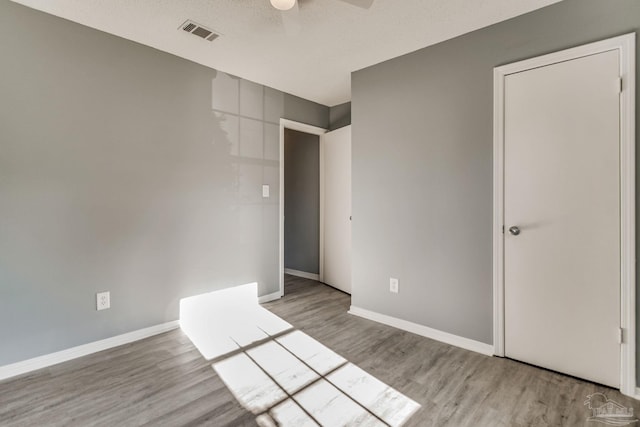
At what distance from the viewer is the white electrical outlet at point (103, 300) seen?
231 centimetres

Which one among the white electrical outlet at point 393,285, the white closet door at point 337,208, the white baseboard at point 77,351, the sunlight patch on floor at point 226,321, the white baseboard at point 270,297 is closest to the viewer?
the white baseboard at point 77,351

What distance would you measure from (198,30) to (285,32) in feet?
2.16

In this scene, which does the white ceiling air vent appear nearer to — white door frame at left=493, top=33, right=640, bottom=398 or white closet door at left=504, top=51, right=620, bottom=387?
white closet door at left=504, top=51, right=620, bottom=387

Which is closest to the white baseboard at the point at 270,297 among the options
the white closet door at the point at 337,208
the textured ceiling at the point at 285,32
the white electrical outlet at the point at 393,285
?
the white closet door at the point at 337,208

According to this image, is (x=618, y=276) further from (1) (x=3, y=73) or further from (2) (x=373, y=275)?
(1) (x=3, y=73)

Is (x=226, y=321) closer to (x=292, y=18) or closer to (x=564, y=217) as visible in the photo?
(x=292, y=18)

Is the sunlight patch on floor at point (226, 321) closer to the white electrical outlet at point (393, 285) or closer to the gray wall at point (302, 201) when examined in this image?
the white electrical outlet at point (393, 285)

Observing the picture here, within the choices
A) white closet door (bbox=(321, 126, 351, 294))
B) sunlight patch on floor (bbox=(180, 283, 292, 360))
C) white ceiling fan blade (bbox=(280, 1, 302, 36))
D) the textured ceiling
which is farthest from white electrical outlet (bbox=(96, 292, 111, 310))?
white closet door (bbox=(321, 126, 351, 294))

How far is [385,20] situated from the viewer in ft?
7.11

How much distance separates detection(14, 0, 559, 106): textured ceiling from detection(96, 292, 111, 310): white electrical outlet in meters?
2.02

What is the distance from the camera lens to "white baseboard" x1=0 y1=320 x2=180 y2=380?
6.51 feet

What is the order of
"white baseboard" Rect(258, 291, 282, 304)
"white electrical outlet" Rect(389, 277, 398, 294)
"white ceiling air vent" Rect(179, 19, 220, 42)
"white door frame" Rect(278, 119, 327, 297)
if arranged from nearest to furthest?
1. "white ceiling air vent" Rect(179, 19, 220, 42)
2. "white electrical outlet" Rect(389, 277, 398, 294)
3. "white baseboard" Rect(258, 291, 282, 304)
4. "white door frame" Rect(278, 119, 327, 297)

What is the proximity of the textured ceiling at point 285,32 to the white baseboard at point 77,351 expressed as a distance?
7.81 feet

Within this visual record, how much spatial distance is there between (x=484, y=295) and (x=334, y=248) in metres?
2.03
